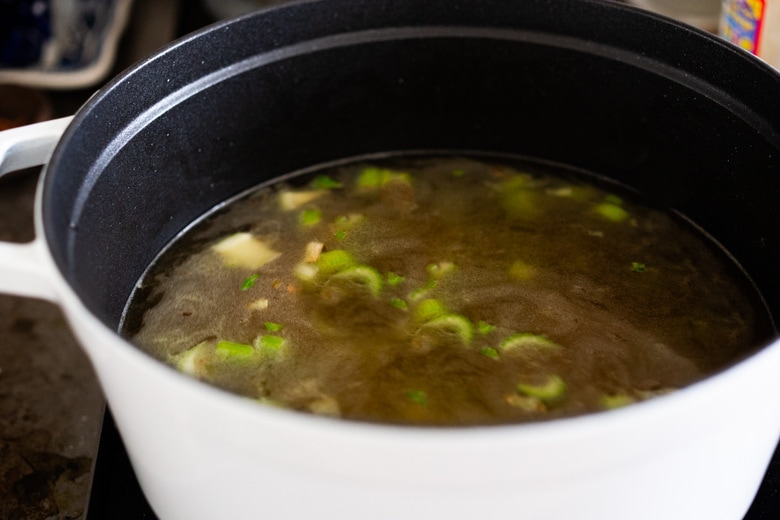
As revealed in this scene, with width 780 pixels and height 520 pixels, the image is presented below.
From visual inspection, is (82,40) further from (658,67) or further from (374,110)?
(658,67)

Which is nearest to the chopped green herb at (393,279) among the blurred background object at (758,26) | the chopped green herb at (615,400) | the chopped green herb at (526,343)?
the chopped green herb at (526,343)

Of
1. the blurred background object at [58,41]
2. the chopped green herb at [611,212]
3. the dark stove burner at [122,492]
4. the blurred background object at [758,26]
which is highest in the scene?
the blurred background object at [758,26]

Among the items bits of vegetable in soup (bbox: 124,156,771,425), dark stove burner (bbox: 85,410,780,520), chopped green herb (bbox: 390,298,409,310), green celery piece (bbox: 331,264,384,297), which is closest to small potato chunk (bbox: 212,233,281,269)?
bits of vegetable in soup (bbox: 124,156,771,425)

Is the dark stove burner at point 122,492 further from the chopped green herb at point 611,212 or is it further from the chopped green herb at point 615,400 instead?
the chopped green herb at point 611,212

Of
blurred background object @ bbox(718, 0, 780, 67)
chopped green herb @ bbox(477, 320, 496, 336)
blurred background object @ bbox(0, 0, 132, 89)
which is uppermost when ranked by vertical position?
blurred background object @ bbox(718, 0, 780, 67)

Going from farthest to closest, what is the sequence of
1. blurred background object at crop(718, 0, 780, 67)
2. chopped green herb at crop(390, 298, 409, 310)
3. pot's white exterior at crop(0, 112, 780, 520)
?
blurred background object at crop(718, 0, 780, 67)
chopped green herb at crop(390, 298, 409, 310)
pot's white exterior at crop(0, 112, 780, 520)

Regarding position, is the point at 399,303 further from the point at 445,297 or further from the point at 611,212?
the point at 611,212

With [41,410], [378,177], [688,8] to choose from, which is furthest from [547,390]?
[688,8]

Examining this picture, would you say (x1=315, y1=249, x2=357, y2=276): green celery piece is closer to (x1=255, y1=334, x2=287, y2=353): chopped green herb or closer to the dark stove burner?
(x1=255, y1=334, x2=287, y2=353): chopped green herb

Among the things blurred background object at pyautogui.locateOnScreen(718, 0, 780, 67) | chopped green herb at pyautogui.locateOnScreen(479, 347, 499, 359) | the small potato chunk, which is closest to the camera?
chopped green herb at pyautogui.locateOnScreen(479, 347, 499, 359)

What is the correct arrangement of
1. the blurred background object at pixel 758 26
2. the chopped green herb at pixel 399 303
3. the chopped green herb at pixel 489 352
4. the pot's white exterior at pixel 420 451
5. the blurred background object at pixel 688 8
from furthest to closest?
the blurred background object at pixel 688 8 < the blurred background object at pixel 758 26 < the chopped green herb at pixel 399 303 < the chopped green herb at pixel 489 352 < the pot's white exterior at pixel 420 451
